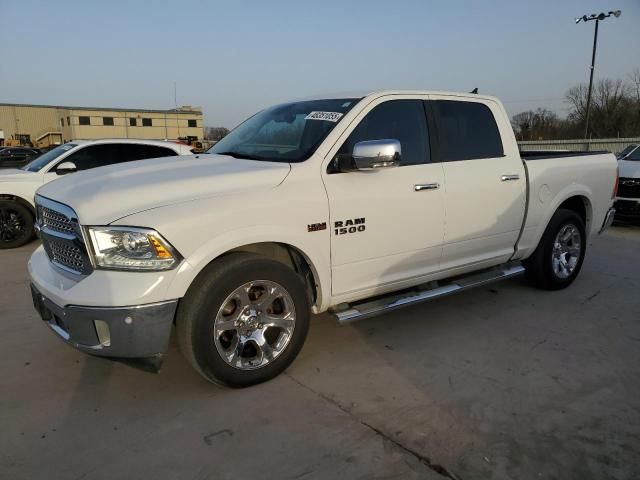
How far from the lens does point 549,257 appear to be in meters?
5.04

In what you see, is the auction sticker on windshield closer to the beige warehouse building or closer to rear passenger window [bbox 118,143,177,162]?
rear passenger window [bbox 118,143,177,162]

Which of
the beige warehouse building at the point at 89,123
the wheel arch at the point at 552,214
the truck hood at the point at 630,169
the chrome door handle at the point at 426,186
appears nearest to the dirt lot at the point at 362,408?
the wheel arch at the point at 552,214

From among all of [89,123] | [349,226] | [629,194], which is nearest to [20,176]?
[349,226]

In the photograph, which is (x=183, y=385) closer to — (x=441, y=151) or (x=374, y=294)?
(x=374, y=294)

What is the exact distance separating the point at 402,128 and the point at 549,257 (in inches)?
91.6

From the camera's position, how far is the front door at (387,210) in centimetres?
340

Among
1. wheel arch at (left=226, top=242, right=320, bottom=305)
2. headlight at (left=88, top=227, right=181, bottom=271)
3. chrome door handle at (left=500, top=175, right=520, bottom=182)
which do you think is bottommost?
wheel arch at (left=226, top=242, right=320, bottom=305)

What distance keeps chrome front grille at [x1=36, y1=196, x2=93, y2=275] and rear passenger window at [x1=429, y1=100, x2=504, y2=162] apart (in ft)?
8.87

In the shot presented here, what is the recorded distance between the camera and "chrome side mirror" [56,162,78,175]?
298 inches

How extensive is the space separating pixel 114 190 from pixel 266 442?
1.66 meters

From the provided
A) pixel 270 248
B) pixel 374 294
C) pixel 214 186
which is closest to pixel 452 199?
pixel 374 294

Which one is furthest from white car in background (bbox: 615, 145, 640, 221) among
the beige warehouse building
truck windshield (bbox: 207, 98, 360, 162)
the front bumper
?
the beige warehouse building

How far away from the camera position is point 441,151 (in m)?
4.00

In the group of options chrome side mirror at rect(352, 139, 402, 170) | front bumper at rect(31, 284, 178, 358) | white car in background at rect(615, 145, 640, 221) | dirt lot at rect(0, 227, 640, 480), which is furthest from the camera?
white car in background at rect(615, 145, 640, 221)
